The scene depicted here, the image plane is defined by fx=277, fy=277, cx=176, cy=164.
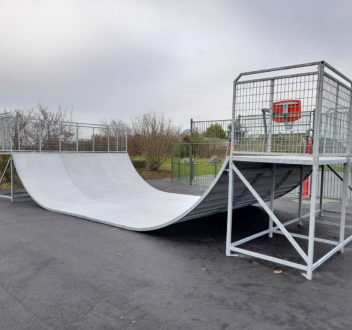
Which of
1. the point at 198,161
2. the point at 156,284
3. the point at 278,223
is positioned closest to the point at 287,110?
the point at 278,223

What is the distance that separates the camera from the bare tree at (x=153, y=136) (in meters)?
17.9

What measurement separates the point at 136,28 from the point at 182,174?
808cm

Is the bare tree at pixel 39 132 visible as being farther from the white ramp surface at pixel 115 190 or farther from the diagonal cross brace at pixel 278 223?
the diagonal cross brace at pixel 278 223

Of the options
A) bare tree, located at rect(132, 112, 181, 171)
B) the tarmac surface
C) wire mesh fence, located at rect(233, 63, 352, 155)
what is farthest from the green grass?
wire mesh fence, located at rect(233, 63, 352, 155)

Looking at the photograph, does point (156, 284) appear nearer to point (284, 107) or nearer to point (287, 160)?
point (287, 160)

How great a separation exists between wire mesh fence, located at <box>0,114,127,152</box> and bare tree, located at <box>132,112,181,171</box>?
527 cm

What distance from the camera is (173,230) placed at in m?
5.55

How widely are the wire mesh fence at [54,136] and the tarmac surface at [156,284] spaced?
5.30m

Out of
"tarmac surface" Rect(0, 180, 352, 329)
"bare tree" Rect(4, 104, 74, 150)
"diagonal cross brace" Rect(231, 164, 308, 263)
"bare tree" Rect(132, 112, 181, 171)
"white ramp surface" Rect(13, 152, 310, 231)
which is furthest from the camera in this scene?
"bare tree" Rect(132, 112, 181, 171)

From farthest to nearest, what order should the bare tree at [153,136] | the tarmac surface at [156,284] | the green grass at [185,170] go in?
the bare tree at [153,136] < the green grass at [185,170] < the tarmac surface at [156,284]

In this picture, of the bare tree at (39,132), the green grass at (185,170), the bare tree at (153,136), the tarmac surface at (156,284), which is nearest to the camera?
the tarmac surface at (156,284)

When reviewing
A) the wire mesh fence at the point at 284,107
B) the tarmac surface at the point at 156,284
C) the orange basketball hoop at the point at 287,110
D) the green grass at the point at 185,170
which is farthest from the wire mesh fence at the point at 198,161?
the orange basketball hoop at the point at 287,110

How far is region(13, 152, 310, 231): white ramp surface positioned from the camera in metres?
4.93

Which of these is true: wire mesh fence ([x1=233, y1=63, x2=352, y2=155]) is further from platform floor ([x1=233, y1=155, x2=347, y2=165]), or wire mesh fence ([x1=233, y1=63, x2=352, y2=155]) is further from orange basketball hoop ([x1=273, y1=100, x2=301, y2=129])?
platform floor ([x1=233, y1=155, x2=347, y2=165])
